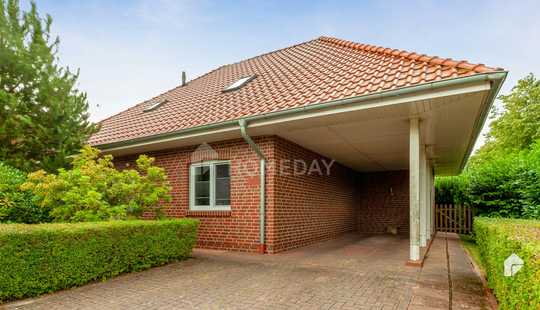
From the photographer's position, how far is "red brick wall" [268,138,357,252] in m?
7.75

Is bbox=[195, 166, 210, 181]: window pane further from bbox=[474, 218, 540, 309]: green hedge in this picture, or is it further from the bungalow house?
bbox=[474, 218, 540, 309]: green hedge

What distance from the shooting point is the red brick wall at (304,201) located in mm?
7746

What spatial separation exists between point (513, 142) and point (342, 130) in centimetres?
2624

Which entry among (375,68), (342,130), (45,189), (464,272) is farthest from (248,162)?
(464,272)

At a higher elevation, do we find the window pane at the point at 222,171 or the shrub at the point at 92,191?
the window pane at the point at 222,171

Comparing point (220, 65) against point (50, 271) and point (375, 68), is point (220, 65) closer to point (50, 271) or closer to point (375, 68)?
point (375, 68)

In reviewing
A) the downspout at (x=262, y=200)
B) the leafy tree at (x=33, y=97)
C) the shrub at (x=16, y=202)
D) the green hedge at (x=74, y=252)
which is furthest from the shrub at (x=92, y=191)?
the downspout at (x=262, y=200)

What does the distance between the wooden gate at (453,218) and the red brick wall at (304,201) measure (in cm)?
569

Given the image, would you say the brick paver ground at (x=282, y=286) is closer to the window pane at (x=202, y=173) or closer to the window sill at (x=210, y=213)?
the window sill at (x=210, y=213)

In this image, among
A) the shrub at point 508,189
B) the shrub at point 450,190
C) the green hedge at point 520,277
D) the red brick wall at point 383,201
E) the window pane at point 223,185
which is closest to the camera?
the green hedge at point 520,277

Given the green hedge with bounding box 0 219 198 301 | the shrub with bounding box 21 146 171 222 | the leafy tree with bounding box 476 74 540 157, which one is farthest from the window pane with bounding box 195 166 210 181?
the leafy tree with bounding box 476 74 540 157

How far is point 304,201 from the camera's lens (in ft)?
29.7

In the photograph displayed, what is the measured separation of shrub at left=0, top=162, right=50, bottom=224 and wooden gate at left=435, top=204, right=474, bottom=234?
1517cm

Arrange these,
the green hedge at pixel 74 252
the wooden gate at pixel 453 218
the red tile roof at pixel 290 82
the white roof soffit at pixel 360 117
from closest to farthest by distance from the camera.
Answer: the green hedge at pixel 74 252, the white roof soffit at pixel 360 117, the red tile roof at pixel 290 82, the wooden gate at pixel 453 218
